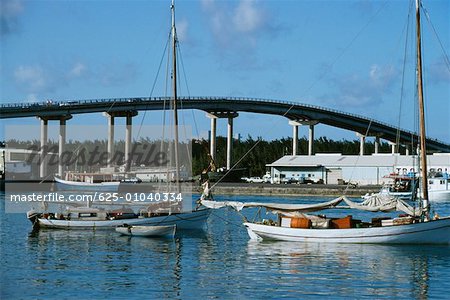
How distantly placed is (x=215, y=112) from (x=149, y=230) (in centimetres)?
9676

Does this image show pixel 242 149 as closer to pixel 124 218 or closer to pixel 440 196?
pixel 440 196

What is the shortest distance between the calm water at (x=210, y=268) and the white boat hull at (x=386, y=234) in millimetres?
461

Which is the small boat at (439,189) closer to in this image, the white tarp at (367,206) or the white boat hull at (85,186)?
the white boat hull at (85,186)

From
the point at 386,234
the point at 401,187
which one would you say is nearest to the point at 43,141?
the point at 401,187

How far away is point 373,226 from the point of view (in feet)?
130

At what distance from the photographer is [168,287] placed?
1079 inches

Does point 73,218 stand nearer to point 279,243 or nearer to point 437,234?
point 279,243

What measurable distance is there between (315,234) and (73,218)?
16164 millimetres

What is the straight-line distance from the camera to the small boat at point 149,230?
145 feet

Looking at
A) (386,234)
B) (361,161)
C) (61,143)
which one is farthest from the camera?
(361,161)

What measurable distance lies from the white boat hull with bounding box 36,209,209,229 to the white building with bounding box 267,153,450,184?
73083 mm

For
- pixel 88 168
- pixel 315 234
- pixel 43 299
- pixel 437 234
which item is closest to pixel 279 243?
pixel 315 234

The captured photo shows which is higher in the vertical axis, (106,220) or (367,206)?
(367,206)

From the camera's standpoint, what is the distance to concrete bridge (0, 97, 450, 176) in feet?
385
